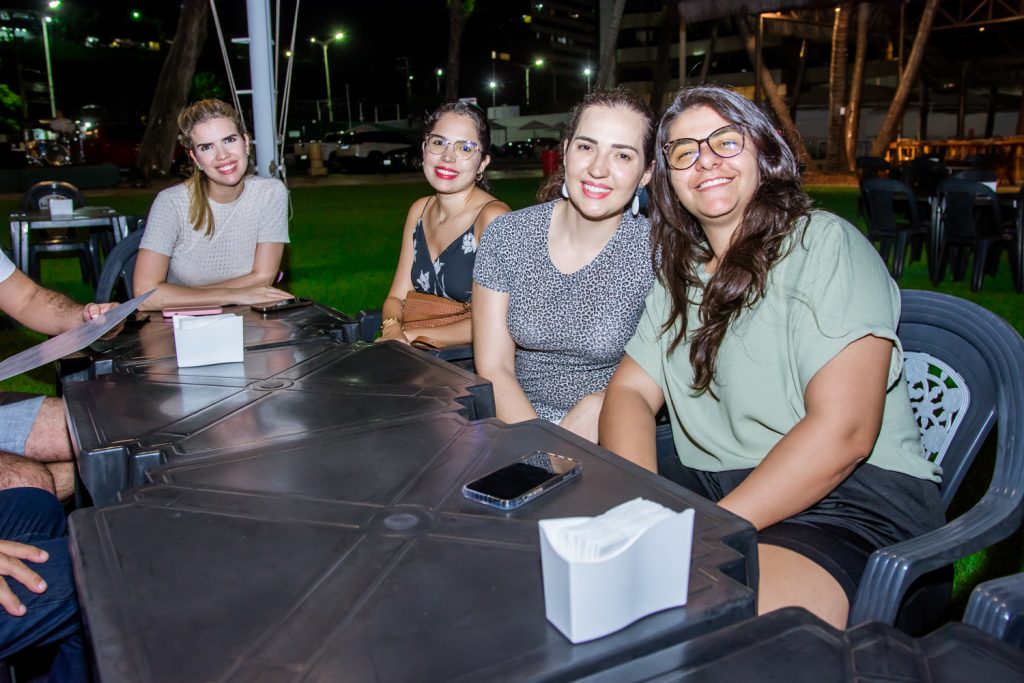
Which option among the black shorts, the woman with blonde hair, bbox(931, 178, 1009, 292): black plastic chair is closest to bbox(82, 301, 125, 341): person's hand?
the woman with blonde hair

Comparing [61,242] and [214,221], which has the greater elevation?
[214,221]

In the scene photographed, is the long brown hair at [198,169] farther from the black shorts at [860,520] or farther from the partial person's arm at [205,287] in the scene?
the black shorts at [860,520]

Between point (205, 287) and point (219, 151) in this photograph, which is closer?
point (205, 287)

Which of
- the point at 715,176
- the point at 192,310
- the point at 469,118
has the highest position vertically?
the point at 469,118

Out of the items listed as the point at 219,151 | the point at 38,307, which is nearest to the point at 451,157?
the point at 219,151

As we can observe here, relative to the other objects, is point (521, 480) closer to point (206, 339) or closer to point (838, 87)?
point (206, 339)

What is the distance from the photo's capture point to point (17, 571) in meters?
1.53

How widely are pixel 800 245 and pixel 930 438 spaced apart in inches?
25.6

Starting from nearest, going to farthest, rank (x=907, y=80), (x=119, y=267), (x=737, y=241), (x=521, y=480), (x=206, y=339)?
(x=521, y=480)
(x=737, y=241)
(x=206, y=339)
(x=119, y=267)
(x=907, y=80)

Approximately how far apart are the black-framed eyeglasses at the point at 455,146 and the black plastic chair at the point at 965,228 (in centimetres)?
554

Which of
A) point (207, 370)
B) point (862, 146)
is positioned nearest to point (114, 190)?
point (207, 370)

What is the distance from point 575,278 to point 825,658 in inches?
67.0

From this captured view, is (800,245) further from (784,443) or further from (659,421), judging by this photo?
(659,421)

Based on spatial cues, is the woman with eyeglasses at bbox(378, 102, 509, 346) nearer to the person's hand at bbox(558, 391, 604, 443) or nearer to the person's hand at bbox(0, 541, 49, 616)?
the person's hand at bbox(558, 391, 604, 443)
